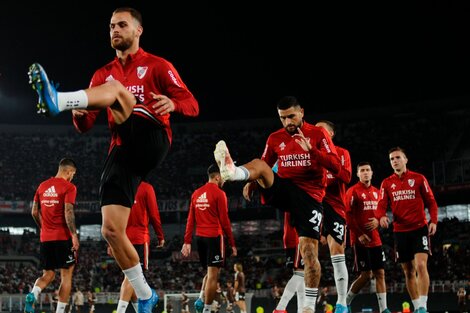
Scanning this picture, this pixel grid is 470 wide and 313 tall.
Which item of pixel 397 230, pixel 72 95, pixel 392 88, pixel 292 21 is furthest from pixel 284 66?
pixel 72 95

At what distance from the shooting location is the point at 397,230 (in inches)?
428

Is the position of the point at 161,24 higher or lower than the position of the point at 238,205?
higher

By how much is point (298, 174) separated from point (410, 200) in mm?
3539

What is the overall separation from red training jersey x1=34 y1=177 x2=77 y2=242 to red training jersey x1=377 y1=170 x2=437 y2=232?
17.9 feet

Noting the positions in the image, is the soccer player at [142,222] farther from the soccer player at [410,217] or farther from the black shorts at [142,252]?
the soccer player at [410,217]

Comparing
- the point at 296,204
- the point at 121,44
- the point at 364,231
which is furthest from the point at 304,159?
the point at 364,231

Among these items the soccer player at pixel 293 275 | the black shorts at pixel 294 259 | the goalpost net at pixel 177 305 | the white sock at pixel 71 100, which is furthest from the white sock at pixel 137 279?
the goalpost net at pixel 177 305

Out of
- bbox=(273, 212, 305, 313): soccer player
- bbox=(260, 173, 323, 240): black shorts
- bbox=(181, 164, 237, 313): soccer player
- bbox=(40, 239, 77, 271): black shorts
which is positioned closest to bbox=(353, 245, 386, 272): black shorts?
bbox=(273, 212, 305, 313): soccer player

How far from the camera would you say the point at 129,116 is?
5.33 m

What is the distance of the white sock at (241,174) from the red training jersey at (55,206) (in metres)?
4.47

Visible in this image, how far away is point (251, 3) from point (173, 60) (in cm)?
757

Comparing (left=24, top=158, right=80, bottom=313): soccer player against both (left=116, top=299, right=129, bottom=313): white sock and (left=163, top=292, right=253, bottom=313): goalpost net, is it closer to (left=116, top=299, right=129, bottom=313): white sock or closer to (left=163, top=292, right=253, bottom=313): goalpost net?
(left=116, top=299, right=129, bottom=313): white sock

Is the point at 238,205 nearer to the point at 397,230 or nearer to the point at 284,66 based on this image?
the point at 284,66

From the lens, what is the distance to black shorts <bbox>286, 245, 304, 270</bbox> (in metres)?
9.34
